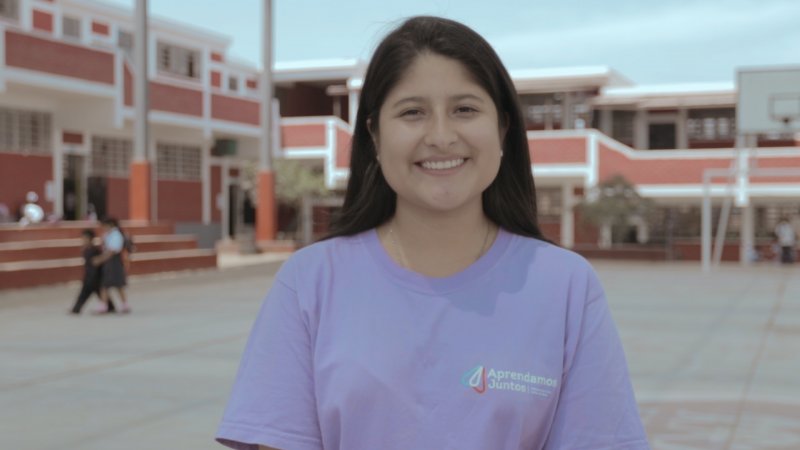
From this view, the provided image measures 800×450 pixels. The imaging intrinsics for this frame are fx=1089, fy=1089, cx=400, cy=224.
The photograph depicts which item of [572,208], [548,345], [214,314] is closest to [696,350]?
[214,314]

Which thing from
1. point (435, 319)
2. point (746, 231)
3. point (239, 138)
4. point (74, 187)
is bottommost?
point (746, 231)

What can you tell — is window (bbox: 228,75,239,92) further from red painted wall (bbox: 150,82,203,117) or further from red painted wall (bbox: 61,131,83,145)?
red painted wall (bbox: 61,131,83,145)

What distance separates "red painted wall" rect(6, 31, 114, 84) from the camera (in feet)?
75.2

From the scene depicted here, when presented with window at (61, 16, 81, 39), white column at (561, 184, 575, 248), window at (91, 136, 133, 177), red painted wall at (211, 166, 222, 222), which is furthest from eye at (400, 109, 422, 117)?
white column at (561, 184, 575, 248)

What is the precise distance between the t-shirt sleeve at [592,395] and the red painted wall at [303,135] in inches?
1336

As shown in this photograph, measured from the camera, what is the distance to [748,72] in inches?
1159

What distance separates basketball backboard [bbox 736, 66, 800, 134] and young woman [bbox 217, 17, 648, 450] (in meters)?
28.2

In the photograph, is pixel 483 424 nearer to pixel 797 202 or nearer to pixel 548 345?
pixel 548 345

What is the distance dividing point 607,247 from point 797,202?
A: 645 cm

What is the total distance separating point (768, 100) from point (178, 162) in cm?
1695

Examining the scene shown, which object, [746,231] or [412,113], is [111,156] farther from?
[412,113]

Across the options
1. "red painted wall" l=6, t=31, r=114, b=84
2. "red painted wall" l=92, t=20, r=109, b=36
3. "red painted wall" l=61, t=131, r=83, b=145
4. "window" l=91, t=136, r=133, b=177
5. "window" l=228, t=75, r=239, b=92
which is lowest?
"window" l=91, t=136, r=133, b=177

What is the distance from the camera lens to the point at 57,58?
79.8 feet

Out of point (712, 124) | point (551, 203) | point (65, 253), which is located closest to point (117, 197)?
point (65, 253)
